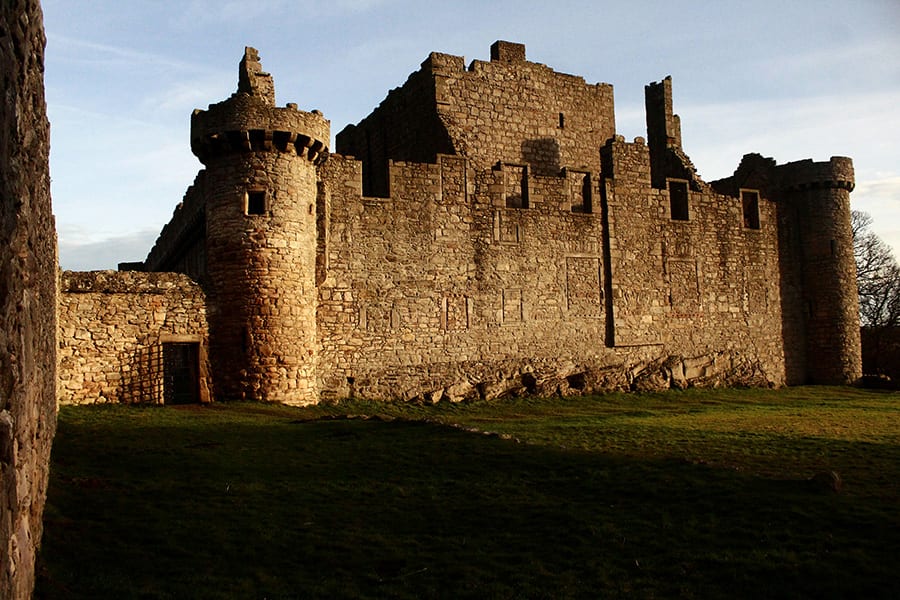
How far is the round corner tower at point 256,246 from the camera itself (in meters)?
20.5

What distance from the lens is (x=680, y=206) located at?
29484mm

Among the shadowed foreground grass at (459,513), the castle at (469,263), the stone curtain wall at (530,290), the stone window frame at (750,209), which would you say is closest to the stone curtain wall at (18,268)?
the shadowed foreground grass at (459,513)

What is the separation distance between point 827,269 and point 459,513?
83.0 feet

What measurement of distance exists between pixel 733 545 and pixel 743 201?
2448 cm

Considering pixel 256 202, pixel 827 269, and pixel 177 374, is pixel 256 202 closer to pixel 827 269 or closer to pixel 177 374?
pixel 177 374

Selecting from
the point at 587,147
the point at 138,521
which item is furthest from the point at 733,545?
the point at 587,147

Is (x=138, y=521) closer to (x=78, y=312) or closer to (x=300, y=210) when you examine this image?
(x=78, y=312)

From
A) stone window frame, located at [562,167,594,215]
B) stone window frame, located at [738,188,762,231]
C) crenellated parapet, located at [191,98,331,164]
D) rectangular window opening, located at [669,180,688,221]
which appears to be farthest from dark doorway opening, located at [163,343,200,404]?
stone window frame, located at [738,188,762,231]

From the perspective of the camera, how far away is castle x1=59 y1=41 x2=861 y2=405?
20.5 m

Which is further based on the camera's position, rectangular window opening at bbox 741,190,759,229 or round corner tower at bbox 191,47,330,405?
rectangular window opening at bbox 741,190,759,229

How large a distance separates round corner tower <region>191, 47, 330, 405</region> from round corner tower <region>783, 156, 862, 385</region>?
1915cm

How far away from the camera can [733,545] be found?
8648 millimetres

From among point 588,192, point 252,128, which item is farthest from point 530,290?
point 252,128

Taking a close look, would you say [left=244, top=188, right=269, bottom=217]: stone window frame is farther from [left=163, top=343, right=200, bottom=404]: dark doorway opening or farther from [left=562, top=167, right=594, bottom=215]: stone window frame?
[left=562, top=167, right=594, bottom=215]: stone window frame
